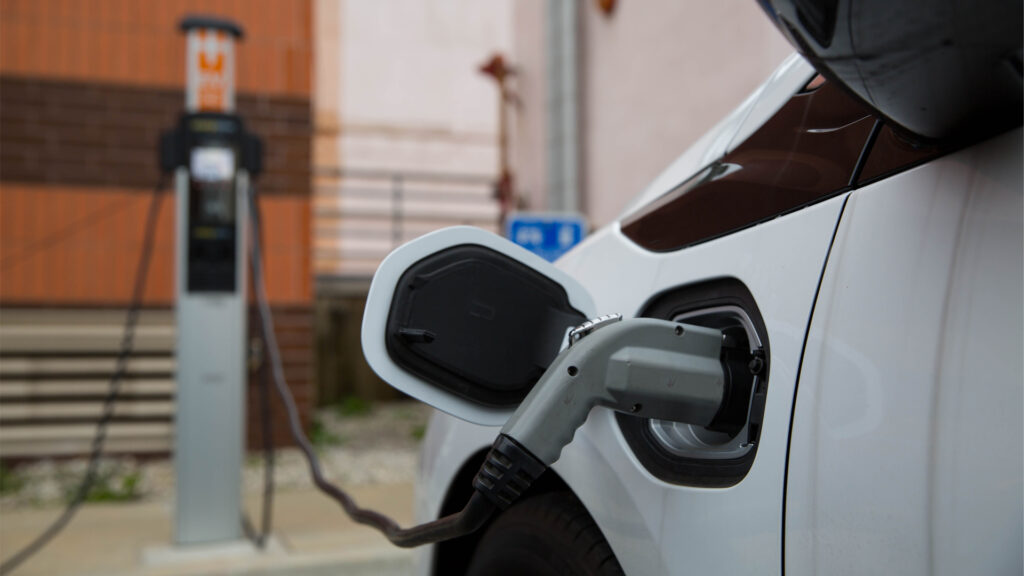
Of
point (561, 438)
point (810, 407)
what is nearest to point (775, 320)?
point (810, 407)

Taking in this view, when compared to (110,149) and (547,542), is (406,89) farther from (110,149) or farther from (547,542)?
(547,542)

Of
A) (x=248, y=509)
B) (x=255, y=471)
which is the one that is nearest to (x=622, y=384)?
(x=248, y=509)

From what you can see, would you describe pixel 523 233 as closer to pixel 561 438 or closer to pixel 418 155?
pixel 561 438

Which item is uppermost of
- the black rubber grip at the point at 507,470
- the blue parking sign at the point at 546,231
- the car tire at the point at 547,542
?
the blue parking sign at the point at 546,231

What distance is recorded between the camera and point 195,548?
15.3 feet

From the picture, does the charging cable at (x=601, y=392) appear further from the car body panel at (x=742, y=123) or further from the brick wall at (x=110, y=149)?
the brick wall at (x=110, y=149)

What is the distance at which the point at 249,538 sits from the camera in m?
4.91

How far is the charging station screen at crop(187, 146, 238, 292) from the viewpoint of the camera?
15.0 feet

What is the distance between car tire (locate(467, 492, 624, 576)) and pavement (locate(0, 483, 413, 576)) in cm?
258

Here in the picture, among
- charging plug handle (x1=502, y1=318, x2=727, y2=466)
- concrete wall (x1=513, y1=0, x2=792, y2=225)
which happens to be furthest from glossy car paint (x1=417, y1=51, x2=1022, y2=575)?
concrete wall (x1=513, y1=0, x2=792, y2=225)

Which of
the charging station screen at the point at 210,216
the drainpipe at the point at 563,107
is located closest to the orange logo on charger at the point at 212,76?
the charging station screen at the point at 210,216

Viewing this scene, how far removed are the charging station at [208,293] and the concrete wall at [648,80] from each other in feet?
8.70

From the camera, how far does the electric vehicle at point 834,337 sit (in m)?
0.88

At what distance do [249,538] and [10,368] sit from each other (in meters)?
3.48
